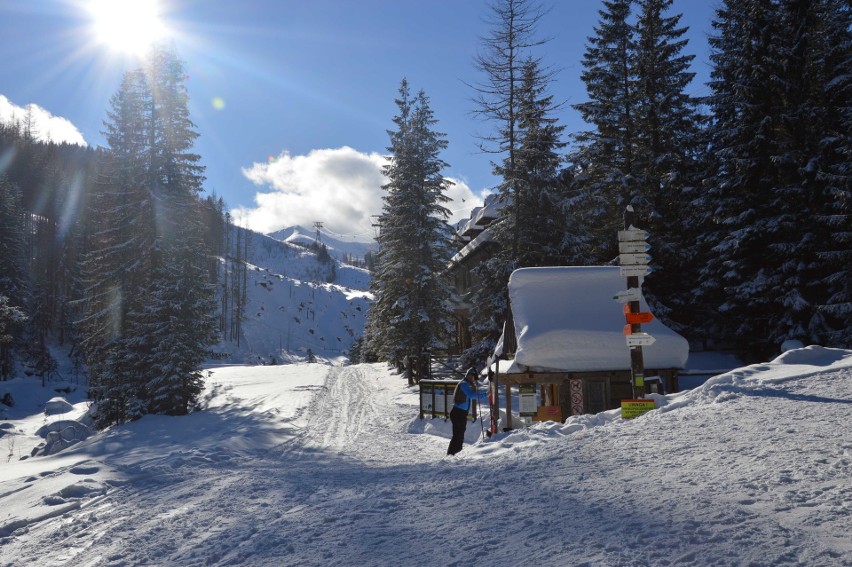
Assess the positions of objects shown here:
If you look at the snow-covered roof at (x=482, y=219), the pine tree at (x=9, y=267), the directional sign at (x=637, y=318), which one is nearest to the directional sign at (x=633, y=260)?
the directional sign at (x=637, y=318)

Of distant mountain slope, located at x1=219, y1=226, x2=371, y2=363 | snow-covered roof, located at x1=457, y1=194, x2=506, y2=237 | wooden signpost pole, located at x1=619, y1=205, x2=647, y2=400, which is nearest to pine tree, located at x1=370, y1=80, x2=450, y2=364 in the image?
snow-covered roof, located at x1=457, y1=194, x2=506, y2=237

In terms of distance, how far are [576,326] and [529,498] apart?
1021 centimetres

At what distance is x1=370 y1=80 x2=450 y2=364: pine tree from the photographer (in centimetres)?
2691

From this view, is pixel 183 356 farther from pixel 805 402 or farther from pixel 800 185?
pixel 800 185

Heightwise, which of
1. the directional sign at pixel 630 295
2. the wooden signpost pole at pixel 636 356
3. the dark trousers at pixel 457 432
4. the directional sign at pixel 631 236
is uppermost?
the directional sign at pixel 631 236

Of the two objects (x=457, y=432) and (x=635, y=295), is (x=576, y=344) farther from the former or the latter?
(x=457, y=432)

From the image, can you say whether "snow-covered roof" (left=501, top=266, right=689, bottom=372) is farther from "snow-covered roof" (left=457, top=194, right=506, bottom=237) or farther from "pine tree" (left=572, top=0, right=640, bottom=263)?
"snow-covered roof" (left=457, top=194, right=506, bottom=237)

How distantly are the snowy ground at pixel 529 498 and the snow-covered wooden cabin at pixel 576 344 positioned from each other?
4382 millimetres

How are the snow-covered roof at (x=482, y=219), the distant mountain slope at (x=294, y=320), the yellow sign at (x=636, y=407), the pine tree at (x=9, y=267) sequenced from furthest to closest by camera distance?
the distant mountain slope at (x=294, y=320) < the pine tree at (x=9, y=267) < the snow-covered roof at (x=482, y=219) < the yellow sign at (x=636, y=407)

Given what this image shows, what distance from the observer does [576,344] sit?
48.4 ft

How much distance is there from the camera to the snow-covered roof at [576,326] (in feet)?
48.2

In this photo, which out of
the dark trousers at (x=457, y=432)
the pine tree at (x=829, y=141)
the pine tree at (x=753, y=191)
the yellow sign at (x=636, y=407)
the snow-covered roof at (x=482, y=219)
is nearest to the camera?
the yellow sign at (x=636, y=407)

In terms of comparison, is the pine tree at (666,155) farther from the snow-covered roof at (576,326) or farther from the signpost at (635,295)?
the signpost at (635,295)

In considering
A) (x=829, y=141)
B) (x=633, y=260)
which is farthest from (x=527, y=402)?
(x=829, y=141)
